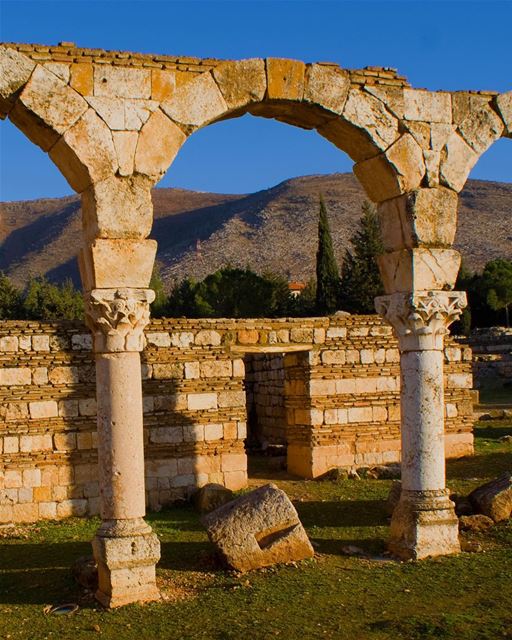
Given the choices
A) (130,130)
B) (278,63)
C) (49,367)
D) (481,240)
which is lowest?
(49,367)

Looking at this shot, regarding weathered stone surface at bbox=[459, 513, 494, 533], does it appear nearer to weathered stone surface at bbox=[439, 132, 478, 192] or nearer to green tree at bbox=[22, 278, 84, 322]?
weathered stone surface at bbox=[439, 132, 478, 192]

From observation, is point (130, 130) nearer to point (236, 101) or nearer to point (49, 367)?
point (236, 101)

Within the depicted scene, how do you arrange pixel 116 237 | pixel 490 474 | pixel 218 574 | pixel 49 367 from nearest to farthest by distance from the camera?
1. pixel 116 237
2. pixel 218 574
3. pixel 49 367
4. pixel 490 474

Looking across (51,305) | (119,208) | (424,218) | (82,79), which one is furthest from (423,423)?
(51,305)

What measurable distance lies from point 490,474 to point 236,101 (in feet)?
28.0

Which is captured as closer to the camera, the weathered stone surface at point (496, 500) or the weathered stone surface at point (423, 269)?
the weathered stone surface at point (423, 269)

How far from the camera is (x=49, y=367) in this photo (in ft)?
43.0

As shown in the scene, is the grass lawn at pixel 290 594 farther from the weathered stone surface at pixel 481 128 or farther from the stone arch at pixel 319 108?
the weathered stone surface at pixel 481 128

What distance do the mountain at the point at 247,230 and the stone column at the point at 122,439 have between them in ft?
220

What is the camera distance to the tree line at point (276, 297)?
41.4 meters

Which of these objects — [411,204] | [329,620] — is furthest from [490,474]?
[329,620]

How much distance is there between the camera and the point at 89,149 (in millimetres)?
8508

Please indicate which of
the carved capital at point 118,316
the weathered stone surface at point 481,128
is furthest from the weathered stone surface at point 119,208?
→ the weathered stone surface at point 481,128

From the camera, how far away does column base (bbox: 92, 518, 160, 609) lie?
27.0ft
